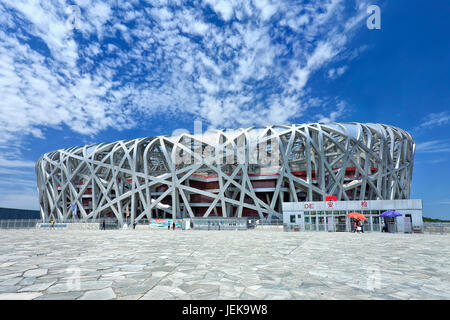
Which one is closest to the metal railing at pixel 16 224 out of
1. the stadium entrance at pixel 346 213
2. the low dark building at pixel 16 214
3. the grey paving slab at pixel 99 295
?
the low dark building at pixel 16 214

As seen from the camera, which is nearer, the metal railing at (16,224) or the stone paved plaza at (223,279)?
the stone paved plaza at (223,279)

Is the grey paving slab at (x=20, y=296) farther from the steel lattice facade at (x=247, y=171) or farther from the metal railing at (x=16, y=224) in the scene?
the metal railing at (x=16, y=224)

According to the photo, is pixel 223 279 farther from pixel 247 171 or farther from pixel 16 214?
pixel 16 214

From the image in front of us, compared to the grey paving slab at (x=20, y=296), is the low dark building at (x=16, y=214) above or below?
below

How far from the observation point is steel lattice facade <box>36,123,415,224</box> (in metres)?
40.4

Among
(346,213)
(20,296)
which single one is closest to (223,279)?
(20,296)

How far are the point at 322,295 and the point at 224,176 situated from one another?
36688 millimetres

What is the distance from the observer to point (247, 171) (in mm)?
41219

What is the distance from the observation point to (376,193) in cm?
4197

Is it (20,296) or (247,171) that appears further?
(247,171)

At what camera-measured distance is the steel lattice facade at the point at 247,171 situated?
40.4 metres

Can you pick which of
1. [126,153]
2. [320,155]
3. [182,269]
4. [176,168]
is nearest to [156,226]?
[176,168]
